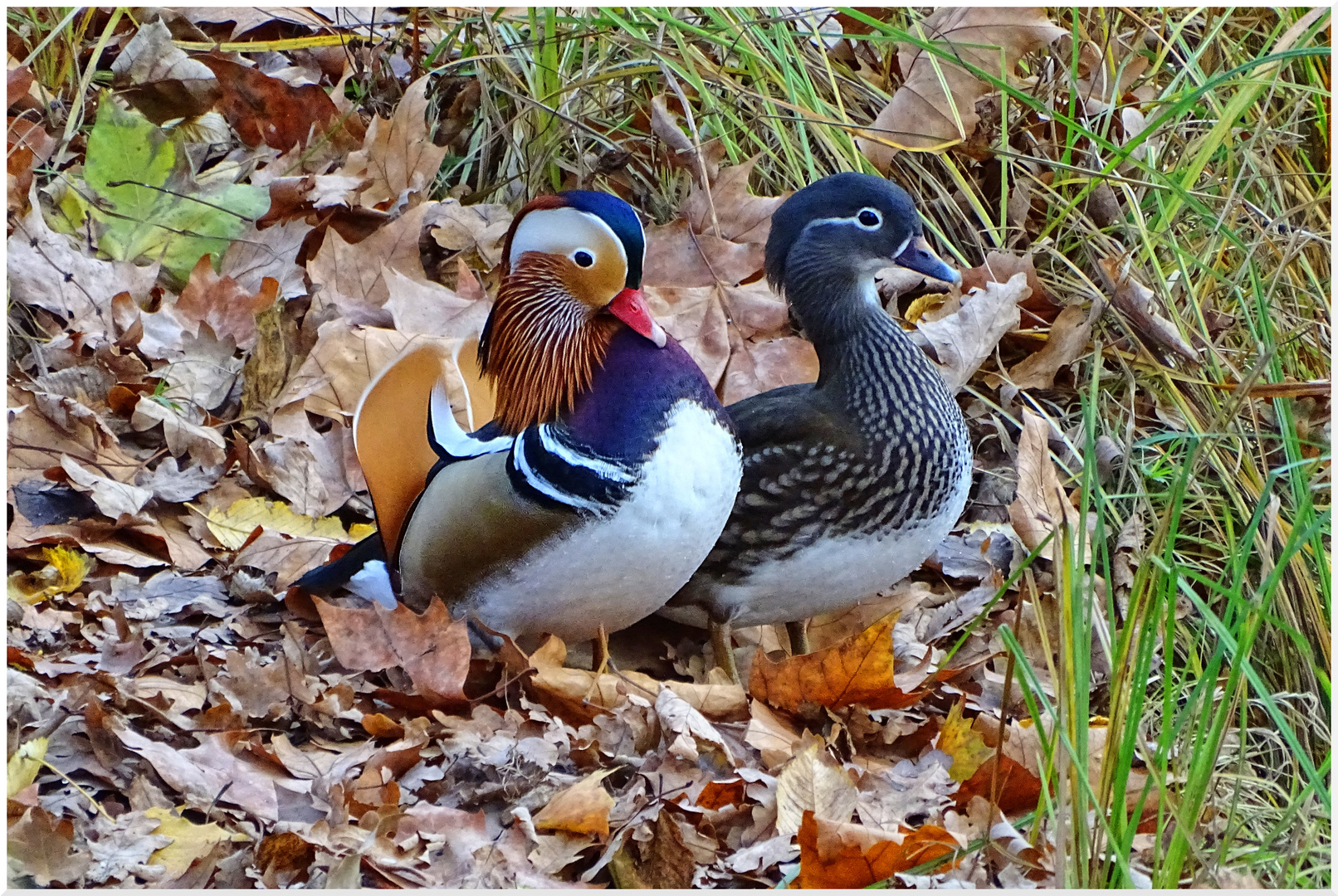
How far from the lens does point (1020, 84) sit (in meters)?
3.21

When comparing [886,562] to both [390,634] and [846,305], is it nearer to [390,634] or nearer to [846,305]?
[846,305]

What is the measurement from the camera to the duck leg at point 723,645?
7.78 ft

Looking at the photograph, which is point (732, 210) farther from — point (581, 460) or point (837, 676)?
point (837, 676)

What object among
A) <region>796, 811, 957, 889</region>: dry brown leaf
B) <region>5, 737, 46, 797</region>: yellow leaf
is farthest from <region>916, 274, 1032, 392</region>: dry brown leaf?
<region>5, 737, 46, 797</region>: yellow leaf

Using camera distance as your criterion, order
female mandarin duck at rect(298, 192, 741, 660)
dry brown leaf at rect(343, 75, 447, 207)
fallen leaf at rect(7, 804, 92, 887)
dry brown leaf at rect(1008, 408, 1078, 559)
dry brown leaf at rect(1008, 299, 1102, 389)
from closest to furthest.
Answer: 1. fallen leaf at rect(7, 804, 92, 887)
2. female mandarin duck at rect(298, 192, 741, 660)
3. dry brown leaf at rect(1008, 408, 1078, 559)
4. dry brown leaf at rect(1008, 299, 1102, 389)
5. dry brown leaf at rect(343, 75, 447, 207)

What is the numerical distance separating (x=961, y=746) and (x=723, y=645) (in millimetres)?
486

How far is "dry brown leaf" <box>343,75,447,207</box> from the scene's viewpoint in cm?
315

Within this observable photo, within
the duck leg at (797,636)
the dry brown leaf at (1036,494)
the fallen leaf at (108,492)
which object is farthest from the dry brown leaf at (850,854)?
the fallen leaf at (108,492)

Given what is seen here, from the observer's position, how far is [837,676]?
2131 mm

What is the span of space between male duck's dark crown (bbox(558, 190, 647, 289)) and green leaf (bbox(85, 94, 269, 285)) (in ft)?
4.54

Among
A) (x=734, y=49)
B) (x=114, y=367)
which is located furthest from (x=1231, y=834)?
(x=114, y=367)

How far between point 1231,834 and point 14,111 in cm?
303

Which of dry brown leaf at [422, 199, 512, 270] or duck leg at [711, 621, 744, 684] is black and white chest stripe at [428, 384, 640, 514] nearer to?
duck leg at [711, 621, 744, 684]

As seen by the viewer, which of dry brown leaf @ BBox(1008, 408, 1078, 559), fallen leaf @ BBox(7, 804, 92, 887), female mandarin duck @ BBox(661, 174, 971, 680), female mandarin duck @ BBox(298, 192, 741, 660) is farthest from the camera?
dry brown leaf @ BBox(1008, 408, 1078, 559)
